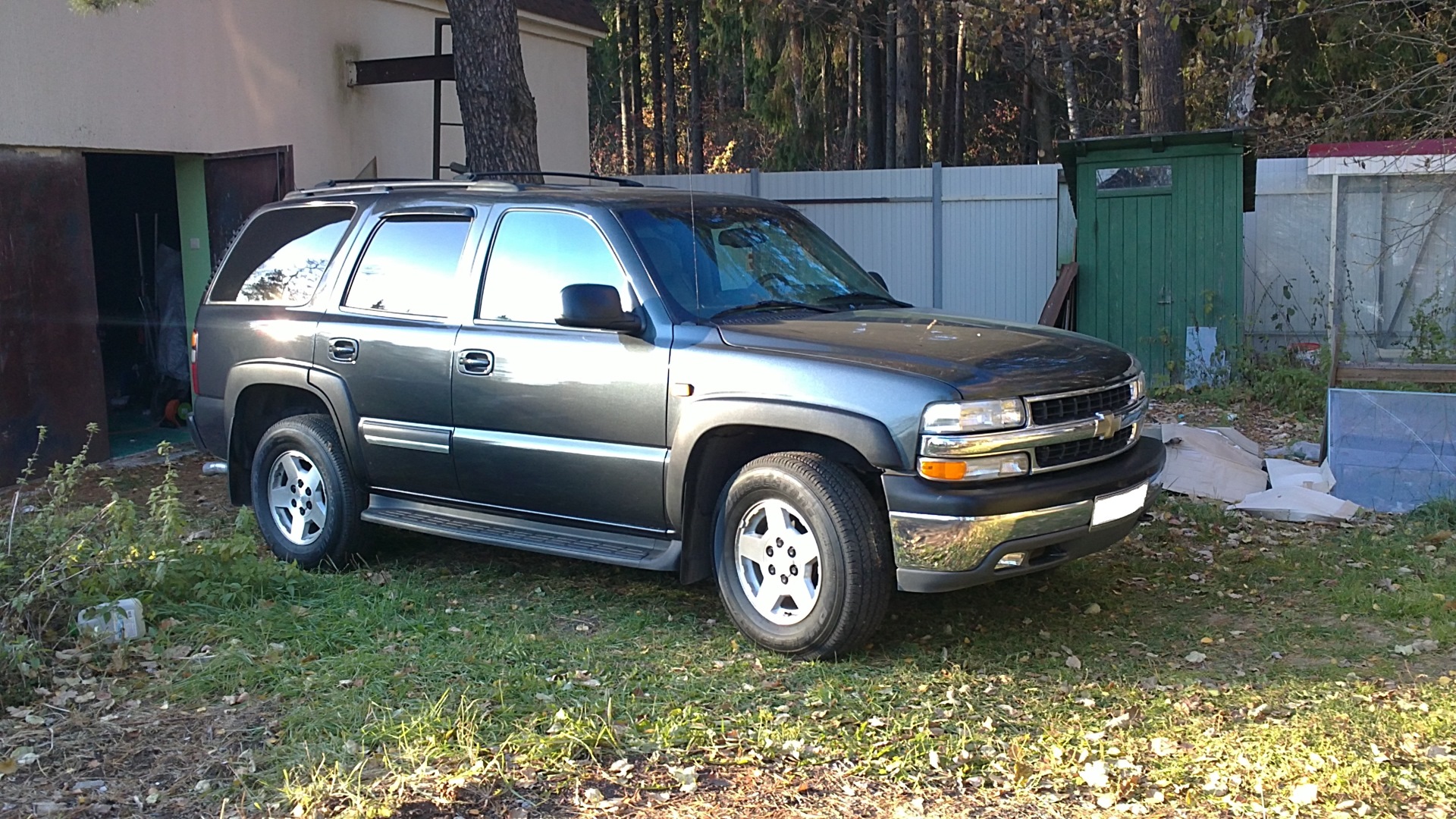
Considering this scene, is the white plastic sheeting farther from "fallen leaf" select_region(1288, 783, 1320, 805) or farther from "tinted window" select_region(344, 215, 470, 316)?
"tinted window" select_region(344, 215, 470, 316)

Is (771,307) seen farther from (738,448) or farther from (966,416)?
(966,416)

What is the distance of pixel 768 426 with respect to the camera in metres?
4.97

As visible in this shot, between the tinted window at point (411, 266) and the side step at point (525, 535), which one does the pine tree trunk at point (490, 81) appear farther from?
the side step at point (525, 535)

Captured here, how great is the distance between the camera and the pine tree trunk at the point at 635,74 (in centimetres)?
3419

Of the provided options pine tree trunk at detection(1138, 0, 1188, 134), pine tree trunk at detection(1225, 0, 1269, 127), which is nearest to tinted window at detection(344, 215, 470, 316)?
pine tree trunk at detection(1138, 0, 1188, 134)

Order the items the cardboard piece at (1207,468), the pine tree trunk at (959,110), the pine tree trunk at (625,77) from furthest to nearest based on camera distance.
A: the pine tree trunk at (625,77) < the pine tree trunk at (959,110) < the cardboard piece at (1207,468)

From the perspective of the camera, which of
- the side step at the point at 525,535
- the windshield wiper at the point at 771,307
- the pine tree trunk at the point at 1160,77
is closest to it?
the side step at the point at 525,535

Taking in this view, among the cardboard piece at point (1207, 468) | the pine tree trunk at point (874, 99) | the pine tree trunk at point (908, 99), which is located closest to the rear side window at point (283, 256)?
the cardboard piece at point (1207, 468)

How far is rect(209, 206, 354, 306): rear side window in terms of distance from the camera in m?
6.69

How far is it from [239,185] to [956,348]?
26.2 ft

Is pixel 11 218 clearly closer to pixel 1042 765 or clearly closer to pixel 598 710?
pixel 598 710

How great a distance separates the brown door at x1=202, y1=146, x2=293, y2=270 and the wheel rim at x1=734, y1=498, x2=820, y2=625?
6.58 metres

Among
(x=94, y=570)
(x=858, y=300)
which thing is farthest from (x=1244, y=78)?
(x=94, y=570)

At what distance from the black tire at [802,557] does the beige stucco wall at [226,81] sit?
714 centimetres
